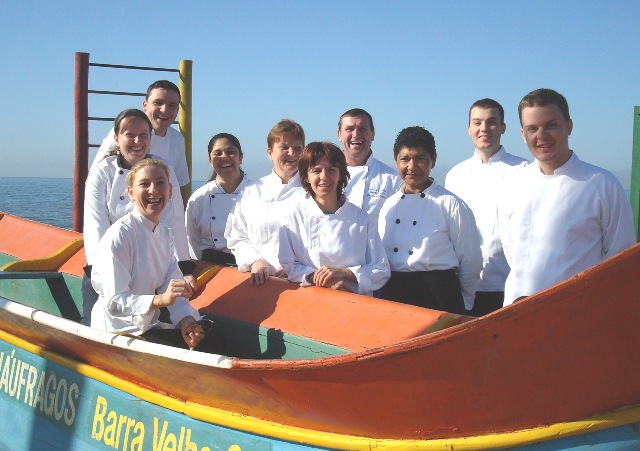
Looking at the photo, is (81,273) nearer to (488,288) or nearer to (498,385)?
(488,288)

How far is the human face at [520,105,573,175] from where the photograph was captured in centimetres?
344

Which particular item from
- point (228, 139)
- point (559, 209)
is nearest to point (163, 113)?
point (228, 139)

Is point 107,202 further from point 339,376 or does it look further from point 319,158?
point 339,376

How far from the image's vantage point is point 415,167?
14.6 feet

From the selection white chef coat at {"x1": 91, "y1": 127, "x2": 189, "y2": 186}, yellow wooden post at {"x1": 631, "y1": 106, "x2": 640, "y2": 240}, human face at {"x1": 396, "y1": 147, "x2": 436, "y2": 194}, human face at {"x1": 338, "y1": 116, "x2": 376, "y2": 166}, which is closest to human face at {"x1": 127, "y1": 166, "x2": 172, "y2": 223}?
human face at {"x1": 396, "y1": 147, "x2": 436, "y2": 194}

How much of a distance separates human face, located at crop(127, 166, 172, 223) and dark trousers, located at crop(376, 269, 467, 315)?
4.58ft

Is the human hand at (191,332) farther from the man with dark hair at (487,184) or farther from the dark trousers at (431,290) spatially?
the man with dark hair at (487,184)

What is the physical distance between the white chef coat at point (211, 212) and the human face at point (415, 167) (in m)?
1.50

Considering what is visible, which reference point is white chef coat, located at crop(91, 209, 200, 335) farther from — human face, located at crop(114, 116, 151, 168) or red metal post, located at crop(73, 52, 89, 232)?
red metal post, located at crop(73, 52, 89, 232)

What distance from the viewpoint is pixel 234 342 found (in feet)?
14.1

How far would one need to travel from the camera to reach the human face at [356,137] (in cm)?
518

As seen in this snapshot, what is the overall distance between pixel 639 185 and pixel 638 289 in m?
3.35

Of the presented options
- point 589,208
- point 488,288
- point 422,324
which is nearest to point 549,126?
point 589,208

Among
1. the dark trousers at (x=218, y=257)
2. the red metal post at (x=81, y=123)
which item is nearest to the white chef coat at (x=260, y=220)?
the dark trousers at (x=218, y=257)
